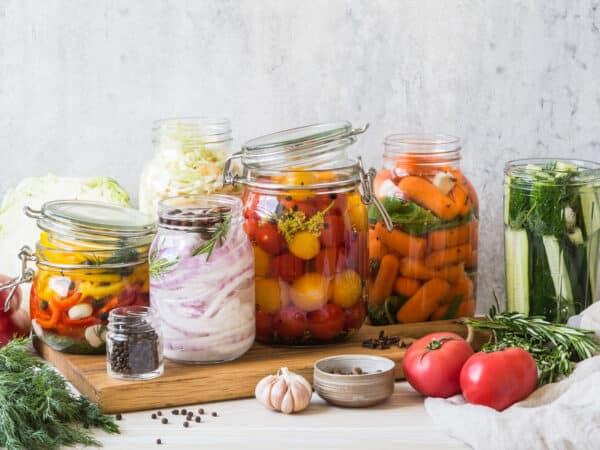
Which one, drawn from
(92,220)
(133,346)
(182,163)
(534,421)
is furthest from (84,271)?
(534,421)

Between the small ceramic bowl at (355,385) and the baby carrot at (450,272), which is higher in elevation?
the baby carrot at (450,272)

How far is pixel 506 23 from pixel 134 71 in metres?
0.80

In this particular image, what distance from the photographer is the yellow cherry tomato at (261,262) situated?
1.72 metres

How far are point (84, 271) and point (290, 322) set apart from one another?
37cm

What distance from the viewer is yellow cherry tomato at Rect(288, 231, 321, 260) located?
66.2 inches

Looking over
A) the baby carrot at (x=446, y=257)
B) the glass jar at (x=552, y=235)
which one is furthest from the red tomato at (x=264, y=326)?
the glass jar at (x=552, y=235)

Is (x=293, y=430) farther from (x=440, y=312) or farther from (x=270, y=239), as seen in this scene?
(x=440, y=312)

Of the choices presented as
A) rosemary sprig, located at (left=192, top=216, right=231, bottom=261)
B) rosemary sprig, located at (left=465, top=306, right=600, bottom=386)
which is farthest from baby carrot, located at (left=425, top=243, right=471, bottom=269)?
rosemary sprig, located at (left=192, top=216, right=231, bottom=261)

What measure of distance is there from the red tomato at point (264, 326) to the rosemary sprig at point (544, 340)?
36cm

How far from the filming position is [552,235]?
5.95 feet

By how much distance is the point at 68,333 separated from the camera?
1690mm

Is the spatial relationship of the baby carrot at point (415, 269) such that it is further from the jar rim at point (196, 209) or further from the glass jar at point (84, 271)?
the glass jar at point (84, 271)

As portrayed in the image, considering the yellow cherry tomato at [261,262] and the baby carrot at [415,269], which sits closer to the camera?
the yellow cherry tomato at [261,262]

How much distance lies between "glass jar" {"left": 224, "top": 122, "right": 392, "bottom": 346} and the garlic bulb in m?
0.19
